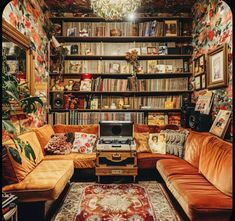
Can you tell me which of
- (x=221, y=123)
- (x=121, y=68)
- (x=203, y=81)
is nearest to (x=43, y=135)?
(x=121, y=68)

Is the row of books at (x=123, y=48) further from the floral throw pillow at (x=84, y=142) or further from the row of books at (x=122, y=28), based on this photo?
the floral throw pillow at (x=84, y=142)

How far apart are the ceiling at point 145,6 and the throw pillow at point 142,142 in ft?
7.31

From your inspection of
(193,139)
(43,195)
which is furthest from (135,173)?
(43,195)

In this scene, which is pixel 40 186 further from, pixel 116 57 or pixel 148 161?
pixel 116 57

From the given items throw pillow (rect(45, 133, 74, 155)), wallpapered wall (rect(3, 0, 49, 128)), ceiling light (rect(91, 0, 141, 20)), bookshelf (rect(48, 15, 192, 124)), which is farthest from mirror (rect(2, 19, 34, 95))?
ceiling light (rect(91, 0, 141, 20))

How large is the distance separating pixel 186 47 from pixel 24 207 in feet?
11.8

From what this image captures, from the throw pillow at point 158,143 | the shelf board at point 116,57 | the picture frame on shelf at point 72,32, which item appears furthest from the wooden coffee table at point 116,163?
the picture frame on shelf at point 72,32

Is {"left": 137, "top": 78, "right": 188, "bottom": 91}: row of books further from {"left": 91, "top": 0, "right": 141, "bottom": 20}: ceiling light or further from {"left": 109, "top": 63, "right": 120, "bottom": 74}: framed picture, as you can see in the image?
{"left": 91, "top": 0, "right": 141, "bottom": 20}: ceiling light

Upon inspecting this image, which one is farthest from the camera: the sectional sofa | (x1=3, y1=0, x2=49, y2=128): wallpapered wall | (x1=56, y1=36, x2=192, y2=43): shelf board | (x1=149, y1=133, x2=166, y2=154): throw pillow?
(x1=56, y1=36, x2=192, y2=43): shelf board

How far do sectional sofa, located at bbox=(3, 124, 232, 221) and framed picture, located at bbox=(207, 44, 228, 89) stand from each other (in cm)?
73

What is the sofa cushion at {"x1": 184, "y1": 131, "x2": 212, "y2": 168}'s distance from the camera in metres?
3.00

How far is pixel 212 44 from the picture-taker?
11.4 ft

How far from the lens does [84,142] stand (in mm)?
3777

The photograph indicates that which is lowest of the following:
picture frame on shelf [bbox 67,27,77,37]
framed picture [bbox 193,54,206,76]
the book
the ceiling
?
the book
